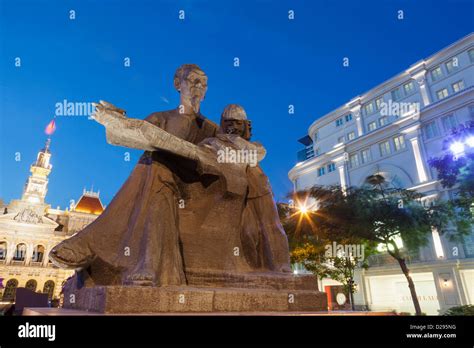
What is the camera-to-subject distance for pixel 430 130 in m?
31.0

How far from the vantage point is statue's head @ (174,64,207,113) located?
4.67 m

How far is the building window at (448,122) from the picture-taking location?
29.0 metres

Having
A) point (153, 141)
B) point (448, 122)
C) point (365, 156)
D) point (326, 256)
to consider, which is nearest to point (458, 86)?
point (448, 122)

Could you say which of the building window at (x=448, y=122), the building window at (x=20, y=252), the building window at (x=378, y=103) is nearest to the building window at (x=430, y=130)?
the building window at (x=448, y=122)

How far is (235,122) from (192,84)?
2.71 ft

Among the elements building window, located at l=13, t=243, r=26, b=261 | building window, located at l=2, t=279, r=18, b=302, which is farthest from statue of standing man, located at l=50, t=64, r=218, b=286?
building window, located at l=13, t=243, r=26, b=261

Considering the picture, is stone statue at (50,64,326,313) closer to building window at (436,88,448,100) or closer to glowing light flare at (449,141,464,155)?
glowing light flare at (449,141,464,155)

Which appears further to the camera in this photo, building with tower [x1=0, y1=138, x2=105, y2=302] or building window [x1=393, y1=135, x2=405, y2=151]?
building with tower [x1=0, y1=138, x2=105, y2=302]

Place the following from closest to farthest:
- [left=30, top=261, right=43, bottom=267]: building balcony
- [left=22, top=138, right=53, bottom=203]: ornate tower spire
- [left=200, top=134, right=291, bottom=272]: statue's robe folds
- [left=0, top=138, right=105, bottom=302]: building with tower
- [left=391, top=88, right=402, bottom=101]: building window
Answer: [left=200, top=134, right=291, bottom=272]: statue's robe folds, [left=391, top=88, right=402, bottom=101]: building window, [left=0, top=138, right=105, bottom=302]: building with tower, [left=30, top=261, right=43, bottom=267]: building balcony, [left=22, top=138, right=53, bottom=203]: ornate tower spire

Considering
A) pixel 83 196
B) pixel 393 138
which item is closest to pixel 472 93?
pixel 393 138

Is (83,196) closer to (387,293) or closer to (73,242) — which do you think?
(387,293)

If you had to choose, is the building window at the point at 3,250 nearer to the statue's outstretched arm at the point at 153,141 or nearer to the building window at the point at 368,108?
the building window at the point at 368,108

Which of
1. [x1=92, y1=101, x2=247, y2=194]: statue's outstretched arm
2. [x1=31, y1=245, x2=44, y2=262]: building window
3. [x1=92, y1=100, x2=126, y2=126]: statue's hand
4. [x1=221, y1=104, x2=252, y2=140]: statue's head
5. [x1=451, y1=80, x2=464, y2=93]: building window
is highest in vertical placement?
[x1=451, y1=80, x2=464, y2=93]: building window
